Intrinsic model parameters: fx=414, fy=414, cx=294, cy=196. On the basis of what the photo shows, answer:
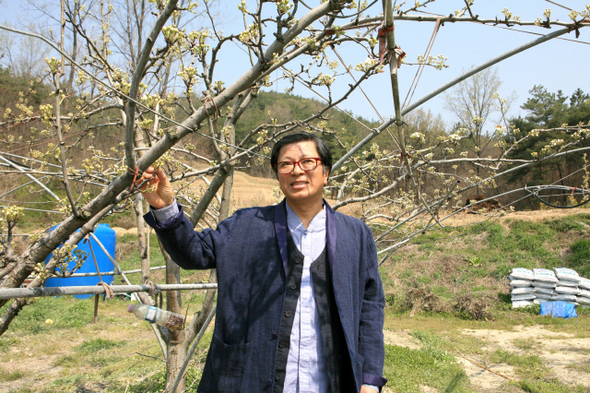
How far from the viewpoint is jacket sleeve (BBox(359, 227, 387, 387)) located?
5.39 feet

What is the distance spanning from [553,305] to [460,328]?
2.87m

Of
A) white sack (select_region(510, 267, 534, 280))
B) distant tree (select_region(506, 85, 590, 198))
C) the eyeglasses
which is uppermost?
distant tree (select_region(506, 85, 590, 198))

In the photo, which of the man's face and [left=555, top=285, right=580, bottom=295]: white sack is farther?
[left=555, top=285, right=580, bottom=295]: white sack

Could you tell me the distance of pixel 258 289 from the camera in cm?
153

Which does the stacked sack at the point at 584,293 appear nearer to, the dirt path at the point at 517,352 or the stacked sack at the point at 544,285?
the stacked sack at the point at 544,285

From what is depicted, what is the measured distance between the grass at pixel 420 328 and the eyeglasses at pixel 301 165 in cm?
142

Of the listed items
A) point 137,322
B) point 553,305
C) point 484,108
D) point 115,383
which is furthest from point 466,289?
point 484,108

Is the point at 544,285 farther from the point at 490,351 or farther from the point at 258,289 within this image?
the point at 258,289

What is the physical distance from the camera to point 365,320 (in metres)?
1.70

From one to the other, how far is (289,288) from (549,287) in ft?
37.9

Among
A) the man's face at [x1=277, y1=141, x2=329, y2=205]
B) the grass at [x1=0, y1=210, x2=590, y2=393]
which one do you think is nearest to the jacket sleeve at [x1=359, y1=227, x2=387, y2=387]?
the man's face at [x1=277, y1=141, x2=329, y2=205]

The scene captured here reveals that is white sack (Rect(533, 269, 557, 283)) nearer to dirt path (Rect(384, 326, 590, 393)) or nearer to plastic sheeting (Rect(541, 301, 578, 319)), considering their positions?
plastic sheeting (Rect(541, 301, 578, 319))

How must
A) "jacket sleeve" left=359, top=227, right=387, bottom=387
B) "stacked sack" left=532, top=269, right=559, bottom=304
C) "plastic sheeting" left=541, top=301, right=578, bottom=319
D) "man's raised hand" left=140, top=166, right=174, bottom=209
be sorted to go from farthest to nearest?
"stacked sack" left=532, top=269, right=559, bottom=304
"plastic sheeting" left=541, top=301, right=578, bottom=319
"jacket sleeve" left=359, top=227, right=387, bottom=387
"man's raised hand" left=140, top=166, right=174, bottom=209

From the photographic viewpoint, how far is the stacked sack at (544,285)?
1069 cm
